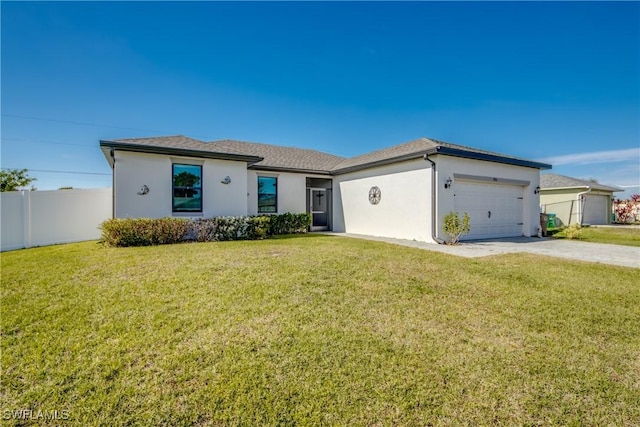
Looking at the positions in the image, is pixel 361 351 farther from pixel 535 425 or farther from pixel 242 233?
pixel 242 233

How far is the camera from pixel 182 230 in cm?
996

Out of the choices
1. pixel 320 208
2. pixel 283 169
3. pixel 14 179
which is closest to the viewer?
pixel 283 169

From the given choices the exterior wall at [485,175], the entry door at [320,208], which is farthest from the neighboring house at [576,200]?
the entry door at [320,208]

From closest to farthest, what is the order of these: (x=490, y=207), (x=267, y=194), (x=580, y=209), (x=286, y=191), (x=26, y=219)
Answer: (x=26, y=219), (x=490, y=207), (x=267, y=194), (x=286, y=191), (x=580, y=209)

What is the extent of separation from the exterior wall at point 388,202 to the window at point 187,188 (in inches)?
283

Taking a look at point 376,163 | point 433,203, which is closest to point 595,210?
point 433,203

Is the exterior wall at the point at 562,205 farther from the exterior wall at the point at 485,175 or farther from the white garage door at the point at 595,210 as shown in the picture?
the exterior wall at the point at 485,175

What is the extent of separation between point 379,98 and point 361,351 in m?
15.7

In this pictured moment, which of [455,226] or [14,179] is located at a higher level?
[14,179]

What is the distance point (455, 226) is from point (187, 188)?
10.5m

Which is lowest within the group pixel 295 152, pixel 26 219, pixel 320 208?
pixel 26 219

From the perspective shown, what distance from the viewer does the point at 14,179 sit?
952 inches

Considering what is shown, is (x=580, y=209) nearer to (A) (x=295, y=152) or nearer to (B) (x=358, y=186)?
(B) (x=358, y=186)

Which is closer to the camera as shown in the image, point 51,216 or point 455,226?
point 455,226
